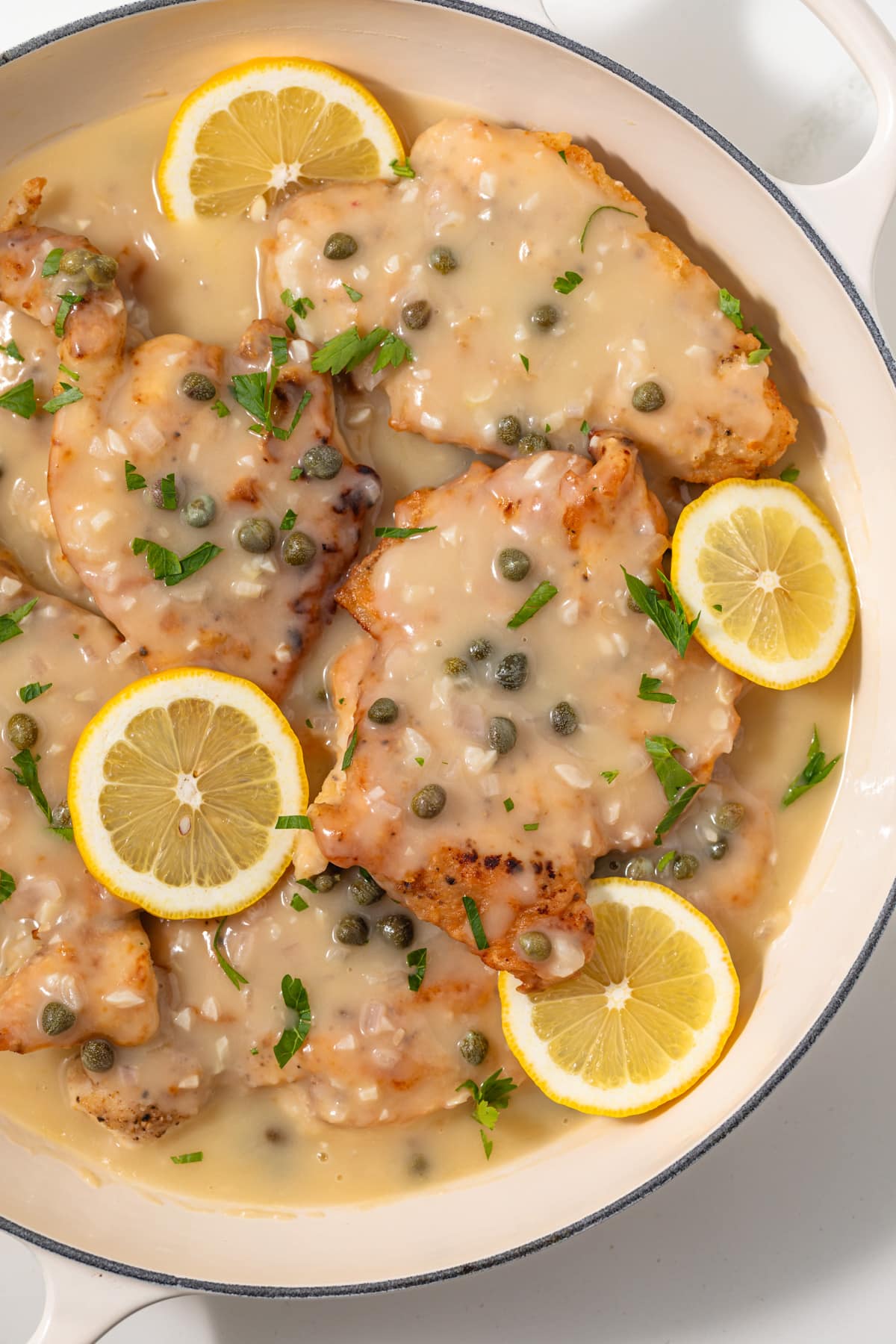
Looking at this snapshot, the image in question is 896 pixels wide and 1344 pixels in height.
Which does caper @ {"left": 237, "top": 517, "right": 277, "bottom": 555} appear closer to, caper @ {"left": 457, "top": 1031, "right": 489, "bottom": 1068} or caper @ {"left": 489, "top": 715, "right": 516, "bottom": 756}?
caper @ {"left": 489, "top": 715, "right": 516, "bottom": 756}

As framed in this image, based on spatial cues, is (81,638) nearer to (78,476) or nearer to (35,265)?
(78,476)

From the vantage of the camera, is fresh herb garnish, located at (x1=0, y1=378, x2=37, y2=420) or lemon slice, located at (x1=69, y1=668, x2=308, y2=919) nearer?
lemon slice, located at (x1=69, y1=668, x2=308, y2=919)

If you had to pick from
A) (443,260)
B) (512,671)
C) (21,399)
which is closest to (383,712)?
(512,671)

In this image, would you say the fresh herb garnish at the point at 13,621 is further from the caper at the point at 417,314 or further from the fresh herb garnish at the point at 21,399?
the caper at the point at 417,314

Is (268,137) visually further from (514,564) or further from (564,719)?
(564,719)

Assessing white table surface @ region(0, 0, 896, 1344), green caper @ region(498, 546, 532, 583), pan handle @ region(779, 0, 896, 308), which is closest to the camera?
pan handle @ region(779, 0, 896, 308)

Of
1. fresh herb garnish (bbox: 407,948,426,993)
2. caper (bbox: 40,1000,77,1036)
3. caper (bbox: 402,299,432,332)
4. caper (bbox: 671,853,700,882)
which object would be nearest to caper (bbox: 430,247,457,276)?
caper (bbox: 402,299,432,332)
